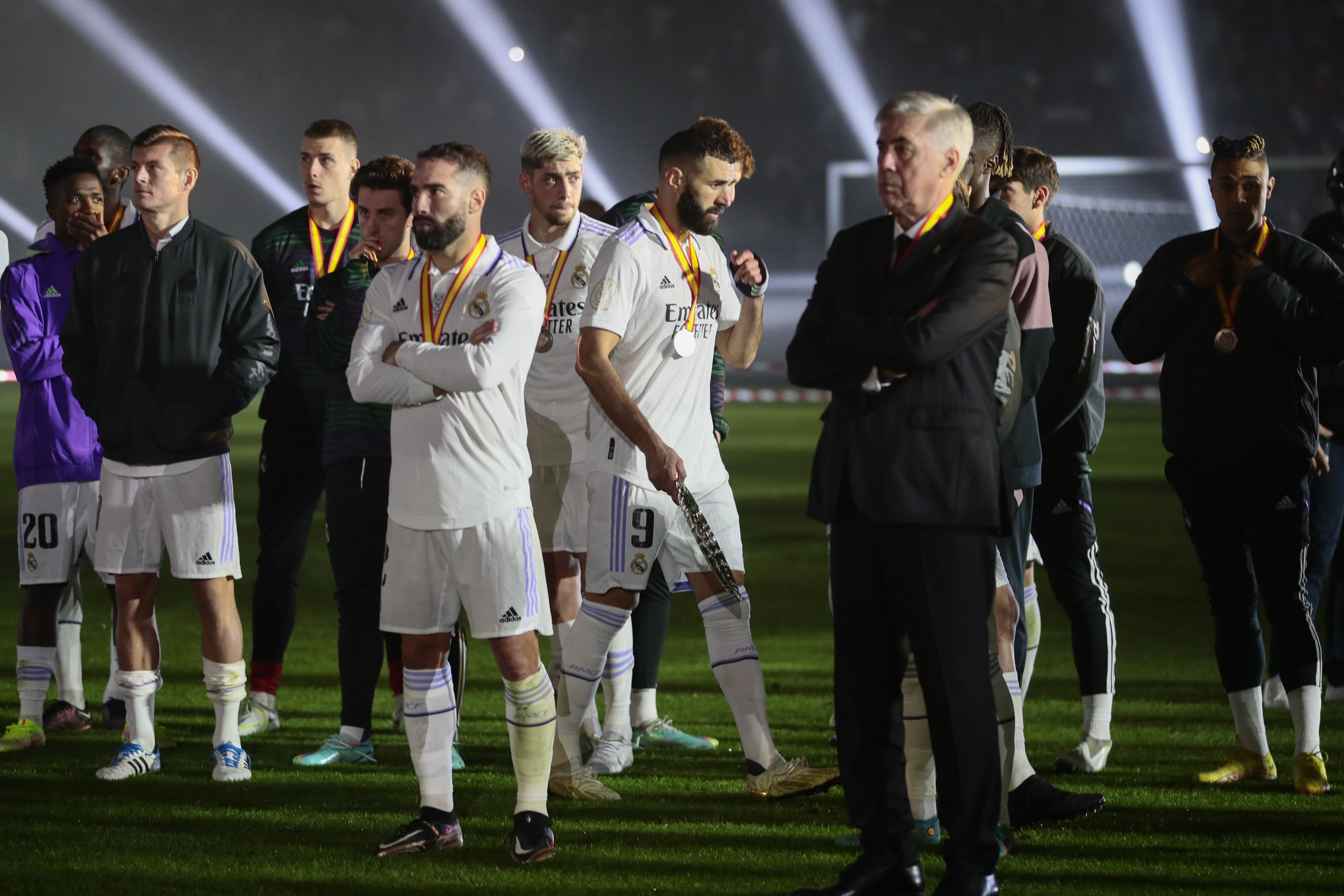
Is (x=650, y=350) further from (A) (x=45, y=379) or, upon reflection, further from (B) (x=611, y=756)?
(A) (x=45, y=379)

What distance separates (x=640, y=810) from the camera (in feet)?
15.0

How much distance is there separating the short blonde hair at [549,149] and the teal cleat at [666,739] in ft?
7.17

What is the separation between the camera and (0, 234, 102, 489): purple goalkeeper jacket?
5.54m

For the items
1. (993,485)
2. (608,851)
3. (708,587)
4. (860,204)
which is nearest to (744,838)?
(608,851)

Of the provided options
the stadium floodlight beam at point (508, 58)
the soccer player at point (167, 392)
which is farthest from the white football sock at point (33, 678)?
the stadium floodlight beam at point (508, 58)

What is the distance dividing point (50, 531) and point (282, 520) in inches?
33.8

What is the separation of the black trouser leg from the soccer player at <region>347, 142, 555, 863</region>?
5.40 feet

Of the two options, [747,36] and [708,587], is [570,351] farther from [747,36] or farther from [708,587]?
[747,36]

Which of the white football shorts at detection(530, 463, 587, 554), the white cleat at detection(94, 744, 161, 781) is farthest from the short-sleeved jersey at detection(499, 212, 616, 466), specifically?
the white cleat at detection(94, 744, 161, 781)

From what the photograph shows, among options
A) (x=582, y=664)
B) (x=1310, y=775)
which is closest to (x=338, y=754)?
(x=582, y=664)

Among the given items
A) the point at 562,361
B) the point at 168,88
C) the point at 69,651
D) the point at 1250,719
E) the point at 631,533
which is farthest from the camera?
the point at 168,88

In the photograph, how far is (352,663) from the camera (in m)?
5.25

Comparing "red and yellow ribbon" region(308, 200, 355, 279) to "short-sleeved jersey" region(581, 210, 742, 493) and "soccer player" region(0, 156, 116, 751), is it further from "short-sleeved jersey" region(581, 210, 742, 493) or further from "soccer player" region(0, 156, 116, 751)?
"short-sleeved jersey" region(581, 210, 742, 493)

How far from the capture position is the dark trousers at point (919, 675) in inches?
132
